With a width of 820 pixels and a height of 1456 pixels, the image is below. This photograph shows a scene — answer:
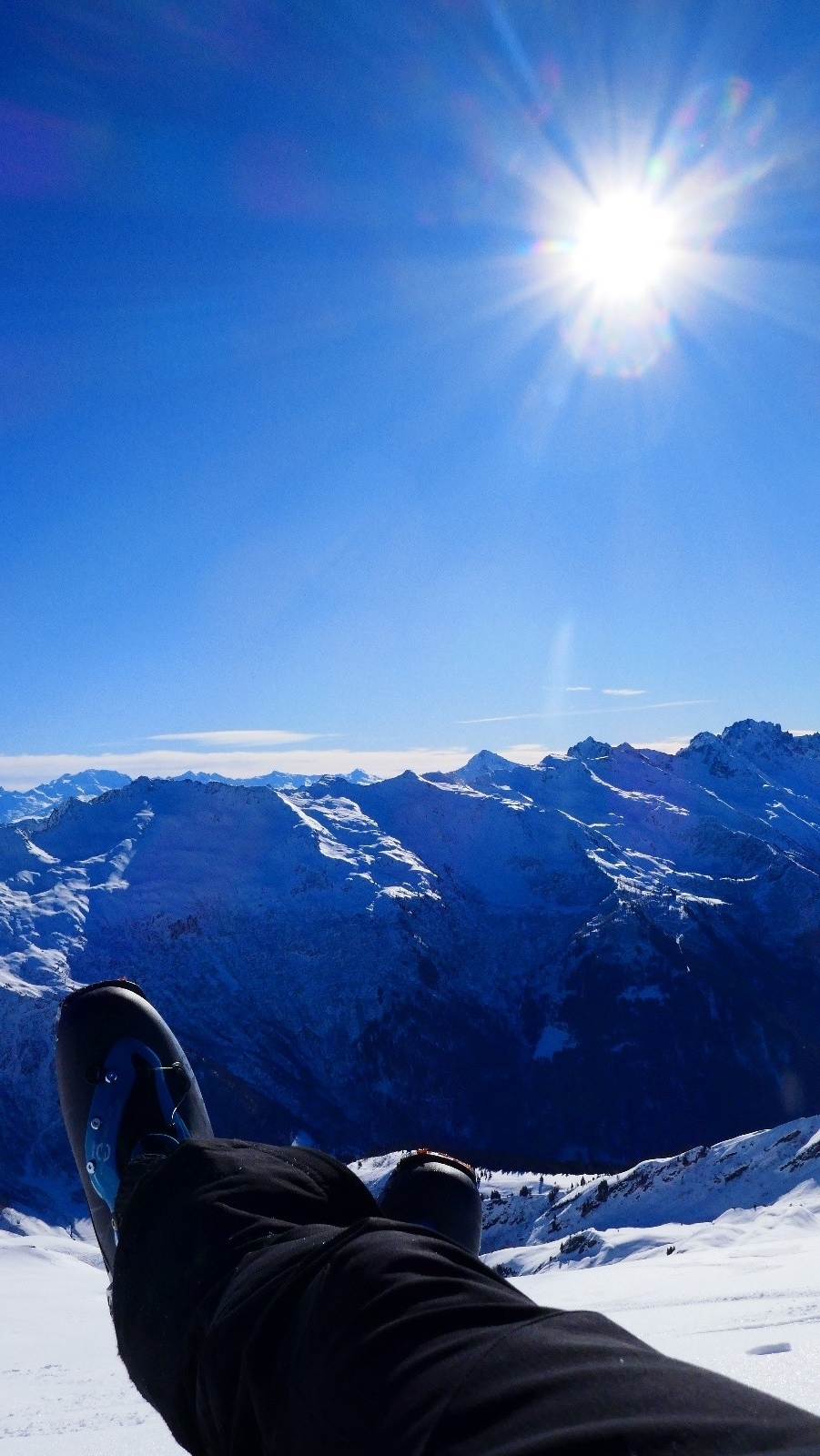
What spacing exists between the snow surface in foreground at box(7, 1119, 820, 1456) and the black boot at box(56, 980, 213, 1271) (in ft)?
5.81

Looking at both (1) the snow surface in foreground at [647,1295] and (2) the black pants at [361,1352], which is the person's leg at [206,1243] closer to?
(2) the black pants at [361,1352]

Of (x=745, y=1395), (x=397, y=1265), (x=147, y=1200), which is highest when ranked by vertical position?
(x=745, y=1395)

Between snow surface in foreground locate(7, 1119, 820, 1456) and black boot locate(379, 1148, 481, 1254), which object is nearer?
snow surface in foreground locate(7, 1119, 820, 1456)

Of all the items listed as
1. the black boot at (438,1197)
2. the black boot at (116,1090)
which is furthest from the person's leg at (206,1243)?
the black boot at (438,1197)

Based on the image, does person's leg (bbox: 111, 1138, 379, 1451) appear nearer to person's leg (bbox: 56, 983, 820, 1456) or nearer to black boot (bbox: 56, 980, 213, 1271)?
person's leg (bbox: 56, 983, 820, 1456)

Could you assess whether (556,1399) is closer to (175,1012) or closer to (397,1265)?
(397,1265)

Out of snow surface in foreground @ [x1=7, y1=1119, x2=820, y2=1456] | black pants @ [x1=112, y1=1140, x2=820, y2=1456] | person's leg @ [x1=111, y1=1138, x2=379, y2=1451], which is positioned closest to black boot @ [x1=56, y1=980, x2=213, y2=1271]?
person's leg @ [x1=111, y1=1138, x2=379, y2=1451]

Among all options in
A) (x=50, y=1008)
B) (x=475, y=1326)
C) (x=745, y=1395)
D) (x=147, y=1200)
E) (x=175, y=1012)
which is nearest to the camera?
(x=745, y=1395)

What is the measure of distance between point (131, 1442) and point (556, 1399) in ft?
17.3

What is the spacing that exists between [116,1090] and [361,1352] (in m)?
6.36

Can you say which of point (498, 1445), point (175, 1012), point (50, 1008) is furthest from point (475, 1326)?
point (175, 1012)

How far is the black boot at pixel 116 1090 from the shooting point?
717 centimetres

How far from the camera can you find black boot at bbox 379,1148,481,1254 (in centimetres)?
679

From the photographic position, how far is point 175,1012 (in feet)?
609
